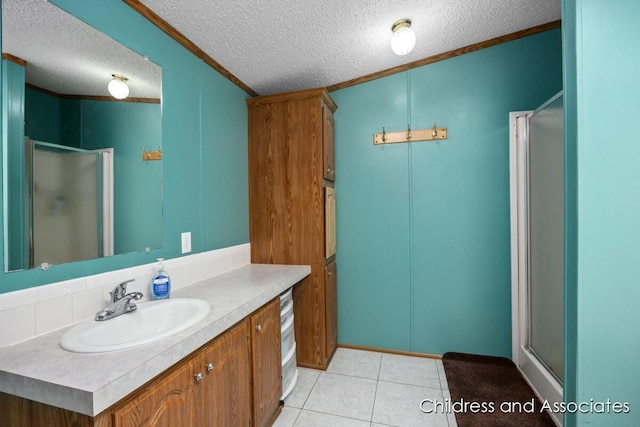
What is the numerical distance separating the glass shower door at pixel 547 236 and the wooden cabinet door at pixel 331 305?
1580 millimetres

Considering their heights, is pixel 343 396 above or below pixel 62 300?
below

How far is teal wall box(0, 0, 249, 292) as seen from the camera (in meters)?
1.29

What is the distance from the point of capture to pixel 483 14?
1966 millimetres

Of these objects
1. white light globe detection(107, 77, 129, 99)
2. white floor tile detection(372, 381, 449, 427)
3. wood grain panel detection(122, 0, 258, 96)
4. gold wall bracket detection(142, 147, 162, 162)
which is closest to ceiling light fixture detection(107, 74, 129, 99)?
white light globe detection(107, 77, 129, 99)

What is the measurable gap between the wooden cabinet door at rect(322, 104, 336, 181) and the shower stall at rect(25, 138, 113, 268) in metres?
1.51

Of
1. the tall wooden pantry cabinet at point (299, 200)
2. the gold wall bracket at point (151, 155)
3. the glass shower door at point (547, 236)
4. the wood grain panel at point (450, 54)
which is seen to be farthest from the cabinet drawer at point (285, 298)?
the wood grain panel at point (450, 54)

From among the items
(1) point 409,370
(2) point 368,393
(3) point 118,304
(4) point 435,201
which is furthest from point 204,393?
(4) point 435,201

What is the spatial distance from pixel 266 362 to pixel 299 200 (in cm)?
124

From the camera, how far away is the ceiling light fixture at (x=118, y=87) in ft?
4.56

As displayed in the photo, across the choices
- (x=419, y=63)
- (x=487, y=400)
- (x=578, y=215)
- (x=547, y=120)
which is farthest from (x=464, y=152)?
(x=487, y=400)

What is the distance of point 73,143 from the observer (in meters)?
1.22

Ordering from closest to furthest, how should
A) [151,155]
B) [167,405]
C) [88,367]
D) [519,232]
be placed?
1. [88,367]
2. [167,405]
3. [151,155]
4. [519,232]

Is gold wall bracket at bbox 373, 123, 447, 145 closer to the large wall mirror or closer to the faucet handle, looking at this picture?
the large wall mirror

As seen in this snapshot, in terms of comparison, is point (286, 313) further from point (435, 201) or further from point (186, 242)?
point (435, 201)
